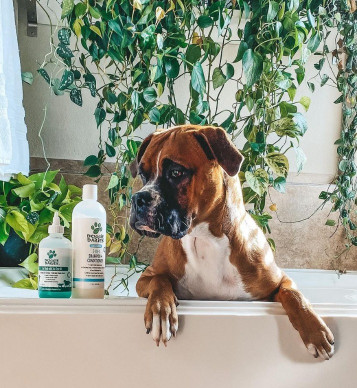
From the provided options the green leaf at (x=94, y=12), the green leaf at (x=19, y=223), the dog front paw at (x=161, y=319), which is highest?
the green leaf at (x=94, y=12)

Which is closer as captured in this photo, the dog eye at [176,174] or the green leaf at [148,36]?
the dog eye at [176,174]

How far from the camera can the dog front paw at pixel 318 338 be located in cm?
106

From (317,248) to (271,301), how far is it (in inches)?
43.7

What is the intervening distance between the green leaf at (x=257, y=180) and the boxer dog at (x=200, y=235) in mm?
367

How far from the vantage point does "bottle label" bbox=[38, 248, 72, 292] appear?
3.89 feet

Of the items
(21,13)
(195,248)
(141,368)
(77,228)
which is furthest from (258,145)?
(21,13)

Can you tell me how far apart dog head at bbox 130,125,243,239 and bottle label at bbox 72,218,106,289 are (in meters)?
0.13

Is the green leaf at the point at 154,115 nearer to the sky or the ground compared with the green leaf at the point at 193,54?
nearer to the ground

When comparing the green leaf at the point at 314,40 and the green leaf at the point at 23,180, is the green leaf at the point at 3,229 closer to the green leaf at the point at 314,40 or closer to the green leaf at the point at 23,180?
the green leaf at the point at 23,180

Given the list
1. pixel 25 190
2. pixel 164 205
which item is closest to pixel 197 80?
pixel 164 205

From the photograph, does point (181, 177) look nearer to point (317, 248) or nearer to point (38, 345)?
point (38, 345)

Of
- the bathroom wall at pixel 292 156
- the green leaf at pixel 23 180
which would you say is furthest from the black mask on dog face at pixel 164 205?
the bathroom wall at pixel 292 156

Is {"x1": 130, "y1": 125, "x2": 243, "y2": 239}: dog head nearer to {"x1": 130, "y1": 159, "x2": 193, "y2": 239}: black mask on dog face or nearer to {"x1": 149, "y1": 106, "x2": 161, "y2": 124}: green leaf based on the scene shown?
{"x1": 130, "y1": 159, "x2": 193, "y2": 239}: black mask on dog face

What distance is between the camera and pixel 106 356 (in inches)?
41.5
